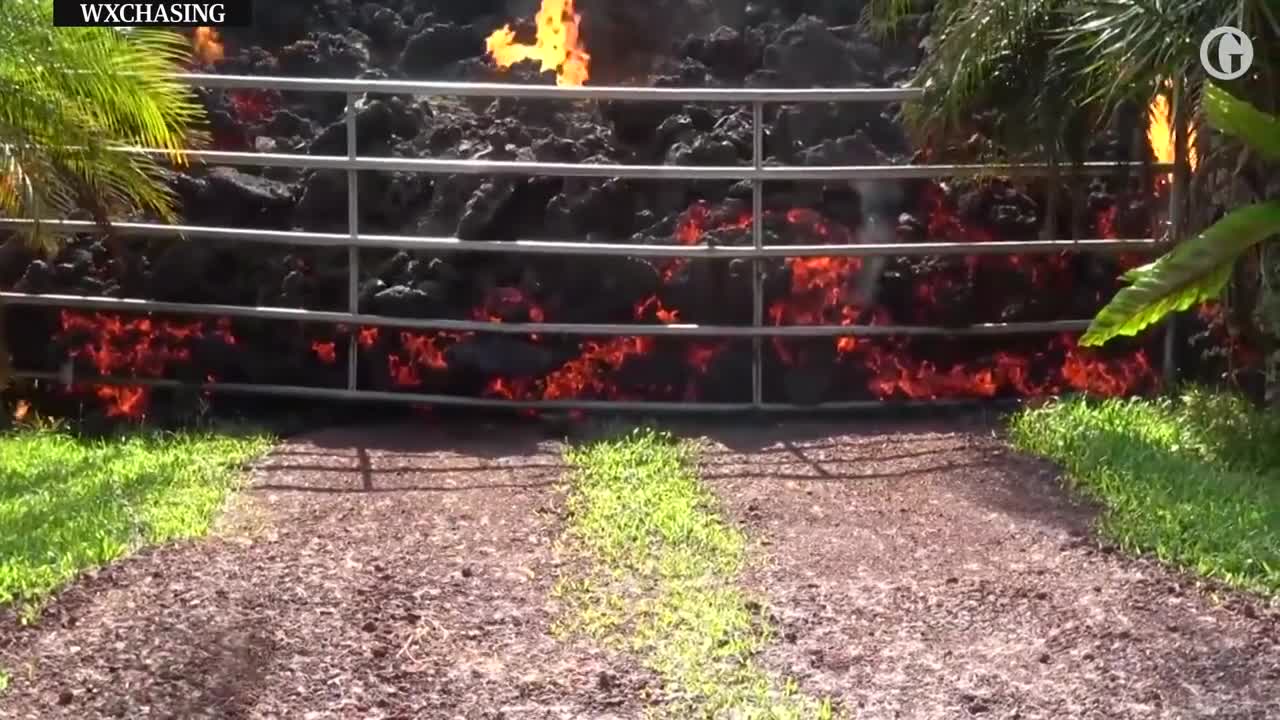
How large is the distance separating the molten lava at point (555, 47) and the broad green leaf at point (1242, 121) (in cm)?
567

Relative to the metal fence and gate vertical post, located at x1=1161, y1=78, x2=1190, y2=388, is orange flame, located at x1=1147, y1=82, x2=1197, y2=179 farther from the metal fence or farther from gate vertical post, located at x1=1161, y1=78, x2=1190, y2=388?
the metal fence

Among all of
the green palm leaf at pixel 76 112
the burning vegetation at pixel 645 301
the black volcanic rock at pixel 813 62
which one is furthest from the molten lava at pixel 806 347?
the green palm leaf at pixel 76 112

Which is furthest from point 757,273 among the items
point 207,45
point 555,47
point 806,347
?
point 207,45

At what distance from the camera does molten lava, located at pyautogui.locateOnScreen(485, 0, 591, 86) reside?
11.8 m

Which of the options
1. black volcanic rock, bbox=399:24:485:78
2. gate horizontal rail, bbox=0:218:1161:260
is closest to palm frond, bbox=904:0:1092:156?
gate horizontal rail, bbox=0:218:1161:260

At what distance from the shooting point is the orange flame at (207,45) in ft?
37.9

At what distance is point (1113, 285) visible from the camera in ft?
29.7

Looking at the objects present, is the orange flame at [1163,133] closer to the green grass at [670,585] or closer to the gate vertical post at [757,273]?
the gate vertical post at [757,273]

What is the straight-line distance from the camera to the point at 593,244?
8453mm

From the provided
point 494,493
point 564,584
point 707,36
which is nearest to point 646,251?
point 494,493

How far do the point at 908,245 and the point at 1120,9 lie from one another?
1694 millimetres

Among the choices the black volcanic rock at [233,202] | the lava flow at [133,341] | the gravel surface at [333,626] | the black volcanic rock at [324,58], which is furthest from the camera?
the black volcanic rock at [324,58]

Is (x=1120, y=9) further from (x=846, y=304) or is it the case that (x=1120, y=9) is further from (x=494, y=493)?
(x=494, y=493)

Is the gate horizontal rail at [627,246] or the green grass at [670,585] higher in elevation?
the gate horizontal rail at [627,246]
